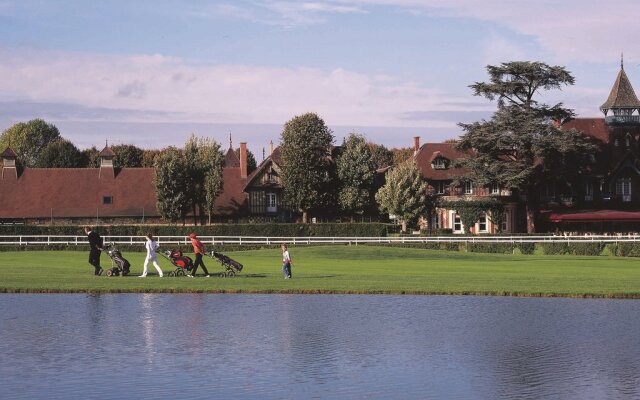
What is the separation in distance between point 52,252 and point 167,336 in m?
56.6

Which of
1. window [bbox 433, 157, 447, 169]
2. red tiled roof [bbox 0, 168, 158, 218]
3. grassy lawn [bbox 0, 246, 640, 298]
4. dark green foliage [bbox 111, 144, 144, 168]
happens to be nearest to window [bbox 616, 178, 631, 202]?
window [bbox 433, 157, 447, 169]

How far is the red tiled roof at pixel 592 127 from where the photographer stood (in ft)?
395

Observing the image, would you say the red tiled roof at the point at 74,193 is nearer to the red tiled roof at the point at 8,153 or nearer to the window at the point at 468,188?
the red tiled roof at the point at 8,153

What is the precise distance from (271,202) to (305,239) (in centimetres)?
3283

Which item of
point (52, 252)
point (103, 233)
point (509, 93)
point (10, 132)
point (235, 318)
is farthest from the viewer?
point (10, 132)

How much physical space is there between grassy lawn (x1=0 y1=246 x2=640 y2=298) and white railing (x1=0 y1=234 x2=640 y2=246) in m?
9.82

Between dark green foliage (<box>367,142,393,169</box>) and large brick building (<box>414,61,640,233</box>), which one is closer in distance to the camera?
large brick building (<box>414,61,640,233</box>)

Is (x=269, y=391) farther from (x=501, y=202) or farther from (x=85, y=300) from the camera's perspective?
(x=501, y=202)

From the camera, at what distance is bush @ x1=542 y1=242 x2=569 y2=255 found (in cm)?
8238

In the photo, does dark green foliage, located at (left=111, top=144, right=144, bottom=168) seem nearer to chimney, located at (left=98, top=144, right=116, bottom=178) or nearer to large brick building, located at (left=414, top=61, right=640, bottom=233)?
chimney, located at (left=98, top=144, right=116, bottom=178)

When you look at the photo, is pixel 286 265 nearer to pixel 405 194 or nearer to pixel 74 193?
pixel 405 194

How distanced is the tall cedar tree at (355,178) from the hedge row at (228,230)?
16.6 meters

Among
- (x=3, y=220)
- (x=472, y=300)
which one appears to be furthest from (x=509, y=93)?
(x=472, y=300)

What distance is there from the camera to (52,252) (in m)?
83.4
